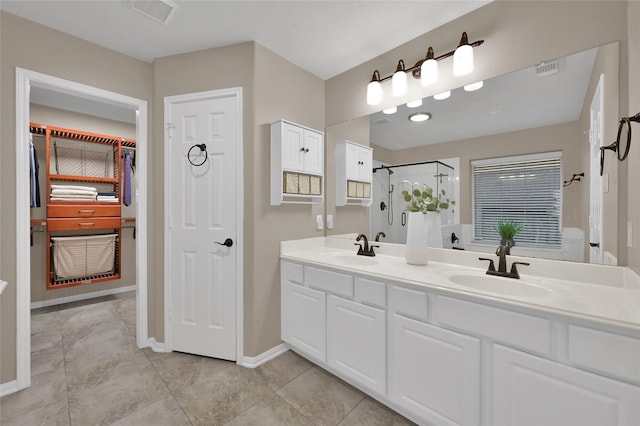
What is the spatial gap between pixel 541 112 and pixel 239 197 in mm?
2110

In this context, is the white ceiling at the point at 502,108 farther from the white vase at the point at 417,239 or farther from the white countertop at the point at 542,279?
the white countertop at the point at 542,279

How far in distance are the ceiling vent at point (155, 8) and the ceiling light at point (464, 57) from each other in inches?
74.7

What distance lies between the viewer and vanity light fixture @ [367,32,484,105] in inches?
68.1

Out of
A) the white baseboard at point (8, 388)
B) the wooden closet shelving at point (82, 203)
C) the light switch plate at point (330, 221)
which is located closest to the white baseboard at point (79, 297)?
the wooden closet shelving at point (82, 203)

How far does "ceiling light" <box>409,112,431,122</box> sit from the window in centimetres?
50

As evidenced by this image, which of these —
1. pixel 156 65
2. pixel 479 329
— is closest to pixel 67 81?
pixel 156 65

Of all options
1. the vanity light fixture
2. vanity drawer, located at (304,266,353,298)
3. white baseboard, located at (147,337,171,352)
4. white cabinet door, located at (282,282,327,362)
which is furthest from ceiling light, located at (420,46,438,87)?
white baseboard, located at (147,337,171,352)

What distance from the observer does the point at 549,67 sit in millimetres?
1542

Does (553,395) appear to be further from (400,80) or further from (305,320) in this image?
(400,80)

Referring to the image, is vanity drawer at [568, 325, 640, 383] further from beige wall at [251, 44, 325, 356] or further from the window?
beige wall at [251, 44, 325, 356]

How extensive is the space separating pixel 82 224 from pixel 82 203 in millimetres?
275

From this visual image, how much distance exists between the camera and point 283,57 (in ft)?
7.82

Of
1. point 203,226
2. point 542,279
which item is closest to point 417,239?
point 542,279

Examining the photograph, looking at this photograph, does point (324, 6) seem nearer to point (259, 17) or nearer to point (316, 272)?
point (259, 17)
